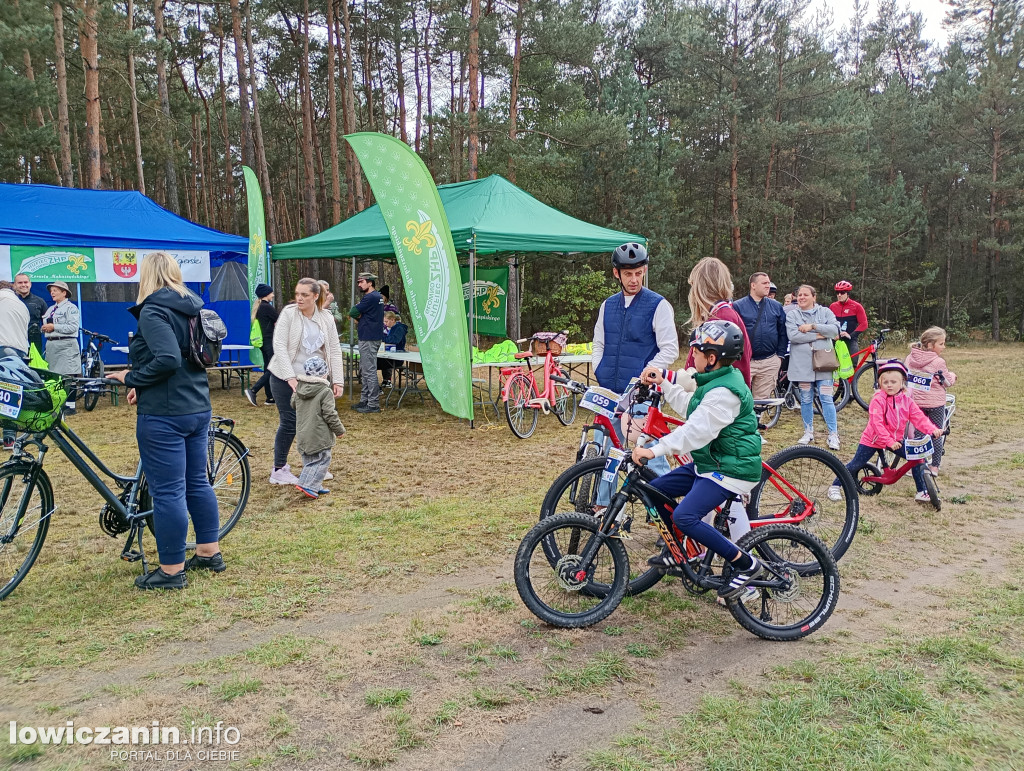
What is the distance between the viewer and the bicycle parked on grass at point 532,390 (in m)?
8.16

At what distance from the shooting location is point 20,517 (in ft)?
11.7

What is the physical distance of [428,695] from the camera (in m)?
2.83

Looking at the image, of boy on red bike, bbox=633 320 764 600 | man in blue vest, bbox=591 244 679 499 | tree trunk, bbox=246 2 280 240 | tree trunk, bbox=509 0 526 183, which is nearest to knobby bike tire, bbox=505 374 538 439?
Result: man in blue vest, bbox=591 244 679 499

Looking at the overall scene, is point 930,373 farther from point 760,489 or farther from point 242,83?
point 242,83

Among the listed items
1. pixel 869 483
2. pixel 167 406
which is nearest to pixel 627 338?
pixel 167 406

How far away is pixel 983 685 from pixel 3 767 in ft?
11.6

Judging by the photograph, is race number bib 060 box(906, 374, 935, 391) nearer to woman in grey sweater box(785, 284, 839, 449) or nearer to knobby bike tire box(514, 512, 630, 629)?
woman in grey sweater box(785, 284, 839, 449)

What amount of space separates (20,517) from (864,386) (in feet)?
39.5

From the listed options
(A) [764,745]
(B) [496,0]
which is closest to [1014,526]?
(A) [764,745]

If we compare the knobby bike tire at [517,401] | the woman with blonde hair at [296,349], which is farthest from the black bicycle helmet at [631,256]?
the knobby bike tire at [517,401]

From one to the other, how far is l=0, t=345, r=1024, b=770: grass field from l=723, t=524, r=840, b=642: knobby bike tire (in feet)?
0.30

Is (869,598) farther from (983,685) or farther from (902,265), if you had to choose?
(902,265)

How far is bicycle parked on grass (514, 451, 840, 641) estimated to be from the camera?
3182 mm

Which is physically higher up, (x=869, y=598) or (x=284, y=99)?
(x=284, y=99)
